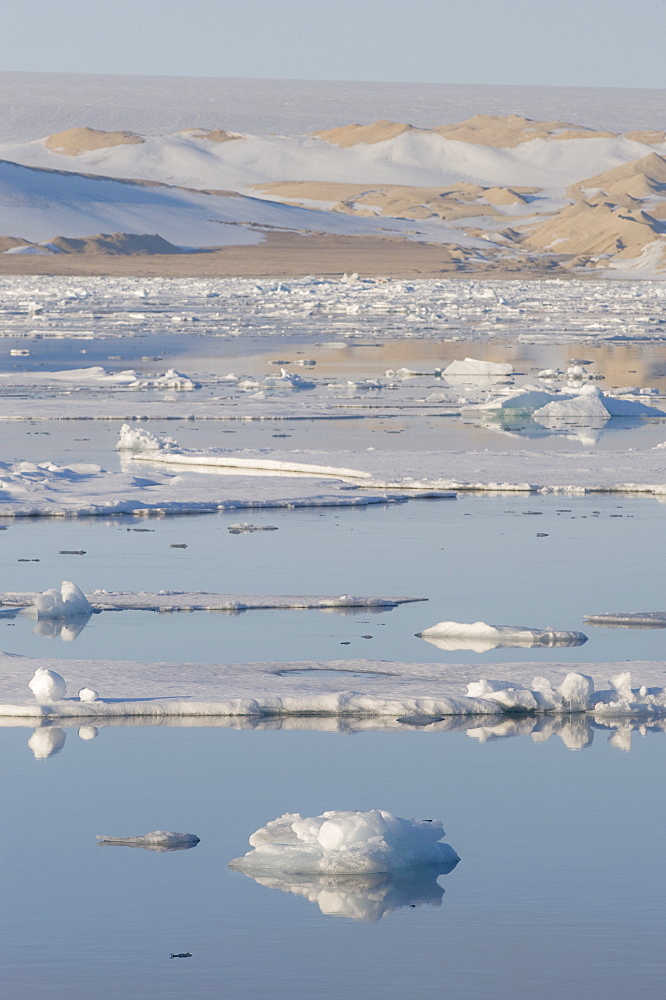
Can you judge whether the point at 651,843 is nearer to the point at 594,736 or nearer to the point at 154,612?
the point at 594,736

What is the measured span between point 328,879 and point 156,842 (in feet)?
1.51

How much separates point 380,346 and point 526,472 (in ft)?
52.3

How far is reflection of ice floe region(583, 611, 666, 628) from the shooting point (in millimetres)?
6676

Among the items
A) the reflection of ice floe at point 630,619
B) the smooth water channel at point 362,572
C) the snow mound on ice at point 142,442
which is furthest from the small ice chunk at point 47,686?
the snow mound on ice at point 142,442

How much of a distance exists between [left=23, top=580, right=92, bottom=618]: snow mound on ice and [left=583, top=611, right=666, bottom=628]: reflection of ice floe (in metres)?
2.10

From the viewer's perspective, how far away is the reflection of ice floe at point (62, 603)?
675 cm

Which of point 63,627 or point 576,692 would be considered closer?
point 576,692

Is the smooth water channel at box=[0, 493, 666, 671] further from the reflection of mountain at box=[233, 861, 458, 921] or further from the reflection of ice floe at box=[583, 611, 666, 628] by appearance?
the reflection of mountain at box=[233, 861, 458, 921]

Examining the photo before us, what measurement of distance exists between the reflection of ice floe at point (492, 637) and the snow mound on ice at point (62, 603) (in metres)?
1.44

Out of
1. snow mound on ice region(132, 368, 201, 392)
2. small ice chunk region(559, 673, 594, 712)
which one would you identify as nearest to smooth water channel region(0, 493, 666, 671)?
small ice chunk region(559, 673, 594, 712)

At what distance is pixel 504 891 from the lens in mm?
3828

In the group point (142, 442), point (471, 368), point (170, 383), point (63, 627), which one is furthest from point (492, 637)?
point (471, 368)

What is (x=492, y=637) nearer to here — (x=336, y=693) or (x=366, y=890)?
(x=336, y=693)

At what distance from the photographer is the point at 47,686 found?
5297 mm
